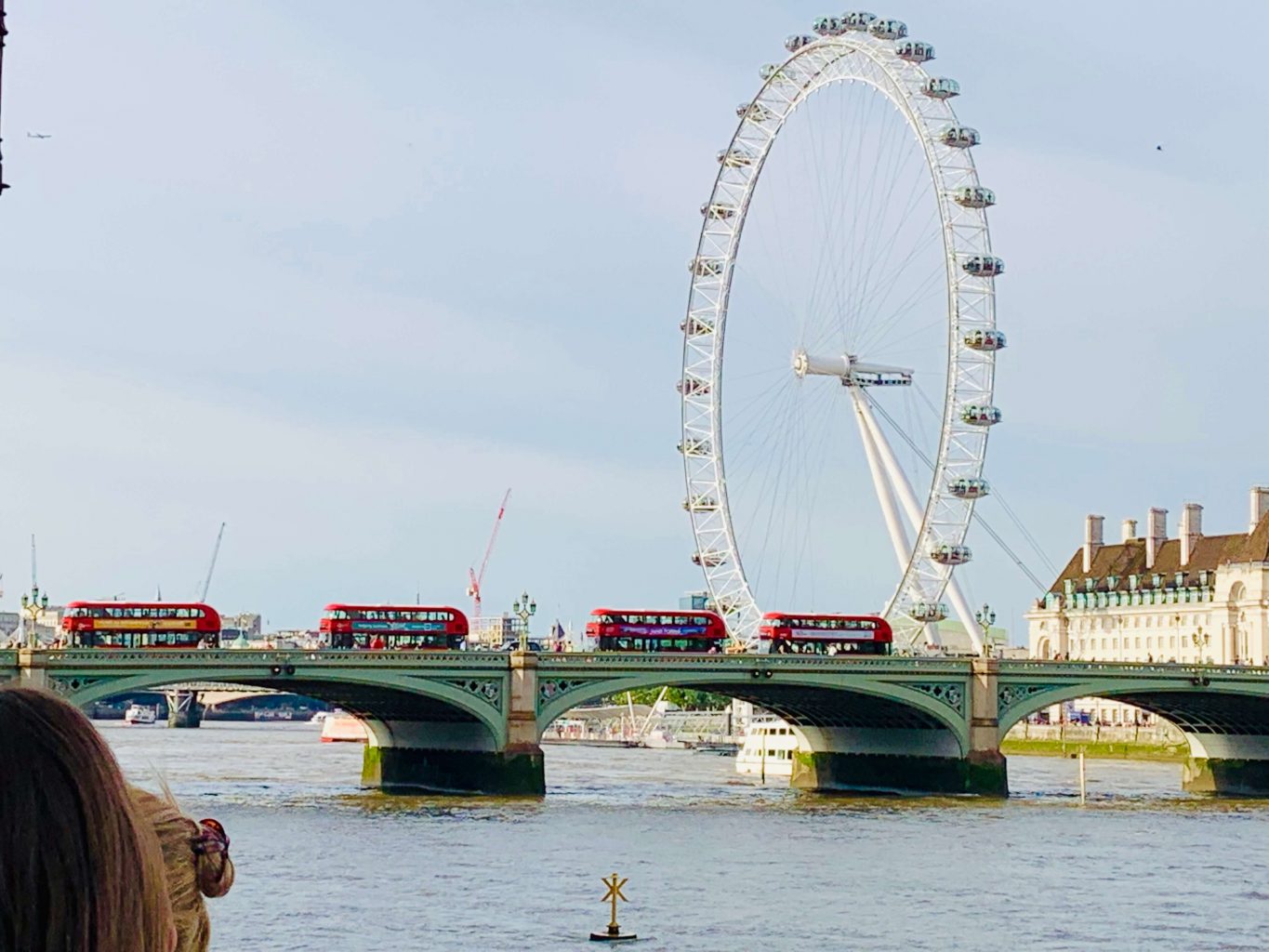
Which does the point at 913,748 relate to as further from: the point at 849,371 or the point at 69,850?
the point at 69,850

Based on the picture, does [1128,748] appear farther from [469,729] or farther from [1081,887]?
[1081,887]

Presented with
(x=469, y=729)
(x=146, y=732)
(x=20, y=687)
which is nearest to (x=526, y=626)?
(x=469, y=729)

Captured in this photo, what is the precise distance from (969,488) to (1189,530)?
242 ft

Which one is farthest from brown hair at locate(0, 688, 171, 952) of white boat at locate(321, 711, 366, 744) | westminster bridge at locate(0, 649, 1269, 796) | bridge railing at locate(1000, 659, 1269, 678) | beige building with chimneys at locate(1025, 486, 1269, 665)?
white boat at locate(321, 711, 366, 744)

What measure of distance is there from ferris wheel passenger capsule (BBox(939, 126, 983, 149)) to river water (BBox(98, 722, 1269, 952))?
22.9 m

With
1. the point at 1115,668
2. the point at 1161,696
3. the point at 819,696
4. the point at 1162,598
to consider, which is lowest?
the point at 819,696

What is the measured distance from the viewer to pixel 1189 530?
15125cm

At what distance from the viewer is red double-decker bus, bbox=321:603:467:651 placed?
3179 inches

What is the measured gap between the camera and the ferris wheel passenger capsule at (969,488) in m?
81.6

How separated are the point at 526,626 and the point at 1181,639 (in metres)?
79.9

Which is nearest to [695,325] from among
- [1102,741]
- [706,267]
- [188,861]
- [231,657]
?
[706,267]

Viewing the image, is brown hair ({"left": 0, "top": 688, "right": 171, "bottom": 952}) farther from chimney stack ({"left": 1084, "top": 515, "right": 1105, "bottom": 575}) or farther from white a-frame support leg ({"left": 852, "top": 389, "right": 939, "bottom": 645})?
chimney stack ({"left": 1084, "top": 515, "right": 1105, "bottom": 575})

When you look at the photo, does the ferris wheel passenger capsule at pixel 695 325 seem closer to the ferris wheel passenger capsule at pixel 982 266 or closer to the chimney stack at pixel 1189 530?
the ferris wheel passenger capsule at pixel 982 266

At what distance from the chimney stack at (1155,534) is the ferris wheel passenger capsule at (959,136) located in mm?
80937
